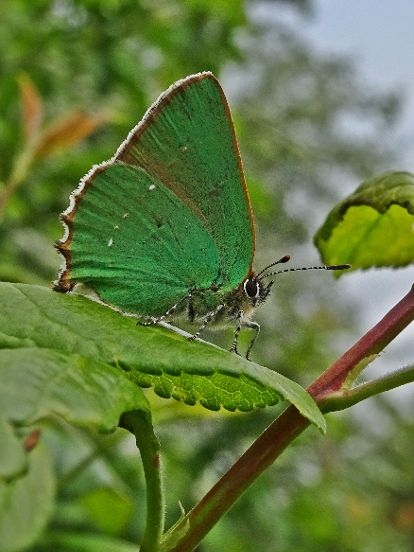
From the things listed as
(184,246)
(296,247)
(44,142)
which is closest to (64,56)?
(44,142)

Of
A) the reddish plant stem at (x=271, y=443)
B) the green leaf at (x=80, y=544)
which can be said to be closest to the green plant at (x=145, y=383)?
the reddish plant stem at (x=271, y=443)

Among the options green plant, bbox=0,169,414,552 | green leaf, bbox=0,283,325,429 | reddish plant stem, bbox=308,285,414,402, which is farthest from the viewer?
reddish plant stem, bbox=308,285,414,402

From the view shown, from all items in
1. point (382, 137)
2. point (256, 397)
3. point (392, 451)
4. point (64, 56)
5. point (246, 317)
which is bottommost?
point (256, 397)

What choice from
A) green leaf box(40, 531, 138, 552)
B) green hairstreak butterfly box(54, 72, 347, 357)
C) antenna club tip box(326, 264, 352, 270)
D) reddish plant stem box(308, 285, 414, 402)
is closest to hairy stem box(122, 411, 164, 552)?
reddish plant stem box(308, 285, 414, 402)

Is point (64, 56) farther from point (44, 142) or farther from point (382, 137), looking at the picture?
point (382, 137)

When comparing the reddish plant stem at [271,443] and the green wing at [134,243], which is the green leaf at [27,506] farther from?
the reddish plant stem at [271,443]

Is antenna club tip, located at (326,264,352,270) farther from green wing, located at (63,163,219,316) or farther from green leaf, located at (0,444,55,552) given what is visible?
green leaf, located at (0,444,55,552)
